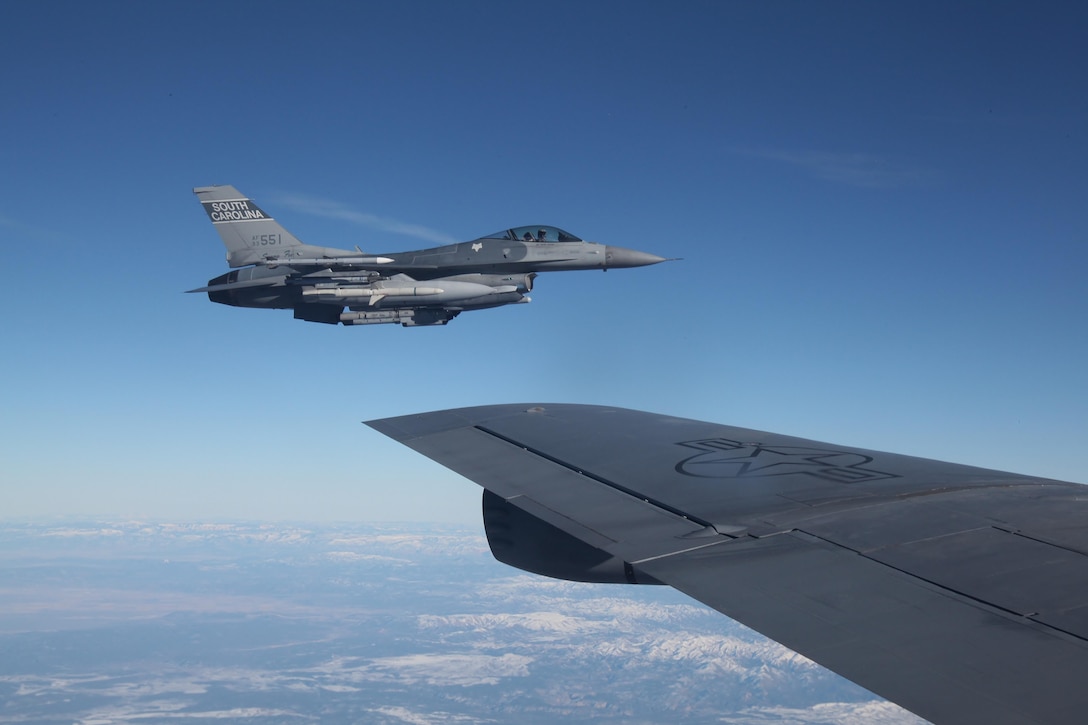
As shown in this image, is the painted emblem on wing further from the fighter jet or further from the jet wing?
the fighter jet

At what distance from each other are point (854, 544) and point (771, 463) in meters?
2.58

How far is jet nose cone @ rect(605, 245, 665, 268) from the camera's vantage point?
80.6 ft

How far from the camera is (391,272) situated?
2228 cm

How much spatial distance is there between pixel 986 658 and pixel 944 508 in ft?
8.09

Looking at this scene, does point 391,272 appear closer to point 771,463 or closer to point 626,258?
point 626,258

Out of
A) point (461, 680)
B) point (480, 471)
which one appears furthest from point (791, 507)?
point (461, 680)

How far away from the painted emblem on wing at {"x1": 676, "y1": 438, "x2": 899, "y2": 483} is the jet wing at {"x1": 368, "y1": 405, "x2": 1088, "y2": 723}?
0.10 feet

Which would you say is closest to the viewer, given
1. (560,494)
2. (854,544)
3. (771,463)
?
(854,544)

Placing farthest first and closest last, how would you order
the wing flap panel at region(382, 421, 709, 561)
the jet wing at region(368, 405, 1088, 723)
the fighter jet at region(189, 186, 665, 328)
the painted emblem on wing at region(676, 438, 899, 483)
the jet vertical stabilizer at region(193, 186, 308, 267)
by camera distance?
the jet vertical stabilizer at region(193, 186, 308, 267)
the fighter jet at region(189, 186, 665, 328)
the painted emblem on wing at region(676, 438, 899, 483)
the wing flap panel at region(382, 421, 709, 561)
the jet wing at region(368, 405, 1088, 723)

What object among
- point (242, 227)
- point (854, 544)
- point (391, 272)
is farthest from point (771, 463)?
point (242, 227)

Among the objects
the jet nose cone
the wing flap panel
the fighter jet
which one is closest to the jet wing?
the wing flap panel

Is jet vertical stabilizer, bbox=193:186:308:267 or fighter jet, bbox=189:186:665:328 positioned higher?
jet vertical stabilizer, bbox=193:186:308:267

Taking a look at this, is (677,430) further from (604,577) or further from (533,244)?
(533,244)

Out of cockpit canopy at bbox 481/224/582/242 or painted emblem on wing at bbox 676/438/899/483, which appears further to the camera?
cockpit canopy at bbox 481/224/582/242
